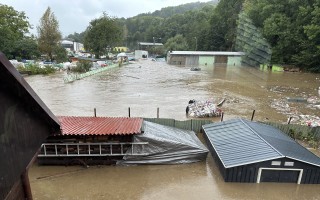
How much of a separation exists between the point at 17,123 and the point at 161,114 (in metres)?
17.2

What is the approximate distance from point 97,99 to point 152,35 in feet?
352

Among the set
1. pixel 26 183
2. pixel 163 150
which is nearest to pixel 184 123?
pixel 163 150

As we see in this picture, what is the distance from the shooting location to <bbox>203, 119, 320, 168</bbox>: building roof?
10.6m

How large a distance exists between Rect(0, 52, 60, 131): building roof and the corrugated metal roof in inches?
293

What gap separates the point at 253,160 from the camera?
10438 millimetres

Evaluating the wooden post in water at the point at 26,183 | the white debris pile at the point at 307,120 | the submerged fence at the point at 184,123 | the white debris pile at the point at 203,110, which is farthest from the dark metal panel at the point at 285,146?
the wooden post in water at the point at 26,183

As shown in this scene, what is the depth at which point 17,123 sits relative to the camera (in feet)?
11.4

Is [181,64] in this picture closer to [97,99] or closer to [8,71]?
[97,99]

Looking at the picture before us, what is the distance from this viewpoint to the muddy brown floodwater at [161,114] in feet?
33.7

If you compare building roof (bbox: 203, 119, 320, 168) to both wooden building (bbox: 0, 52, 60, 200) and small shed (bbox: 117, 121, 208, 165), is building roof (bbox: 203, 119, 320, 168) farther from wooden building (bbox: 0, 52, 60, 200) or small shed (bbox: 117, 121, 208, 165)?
wooden building (bbox: 0, 52, 60, 200)

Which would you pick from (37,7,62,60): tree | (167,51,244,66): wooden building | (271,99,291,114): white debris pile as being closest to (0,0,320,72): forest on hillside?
(37,7,62,60): tree

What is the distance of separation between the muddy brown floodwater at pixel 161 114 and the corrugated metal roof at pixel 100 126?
6.03 feet

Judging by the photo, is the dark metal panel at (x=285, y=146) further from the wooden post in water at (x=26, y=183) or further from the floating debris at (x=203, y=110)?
the wooden post in water at (x=26, y=183)

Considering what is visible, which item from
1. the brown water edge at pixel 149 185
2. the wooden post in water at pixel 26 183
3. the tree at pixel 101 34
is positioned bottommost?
the brown water edge at pixel 149 185
